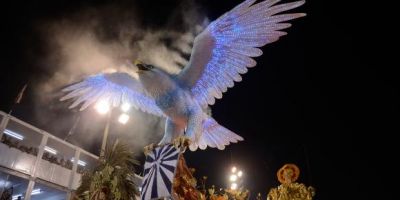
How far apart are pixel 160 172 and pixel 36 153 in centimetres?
1940

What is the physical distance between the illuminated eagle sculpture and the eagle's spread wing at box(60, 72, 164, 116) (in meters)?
1.26

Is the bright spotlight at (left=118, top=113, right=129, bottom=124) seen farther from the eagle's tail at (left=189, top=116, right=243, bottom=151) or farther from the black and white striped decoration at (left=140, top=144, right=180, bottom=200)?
the black and white striped decoration at (left=140, top=144, right=180, bottom=200)

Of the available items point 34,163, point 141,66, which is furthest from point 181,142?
point 34,163

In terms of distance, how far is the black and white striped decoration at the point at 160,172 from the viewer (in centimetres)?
600

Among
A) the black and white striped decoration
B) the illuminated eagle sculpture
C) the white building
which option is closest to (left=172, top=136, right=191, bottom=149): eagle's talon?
the black and white striped decoration

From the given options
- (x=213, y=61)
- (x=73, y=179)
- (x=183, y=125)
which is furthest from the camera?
(x=73, y=179)

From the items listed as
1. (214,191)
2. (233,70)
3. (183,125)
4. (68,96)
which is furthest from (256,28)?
(68,96)

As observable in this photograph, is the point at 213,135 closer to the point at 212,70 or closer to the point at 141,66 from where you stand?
the point at 212,70

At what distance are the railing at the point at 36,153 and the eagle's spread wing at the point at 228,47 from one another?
56.3 ft

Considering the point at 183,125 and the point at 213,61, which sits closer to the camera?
the point at 183,125

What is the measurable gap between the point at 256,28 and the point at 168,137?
2933 mm

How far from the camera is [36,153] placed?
22859 mm

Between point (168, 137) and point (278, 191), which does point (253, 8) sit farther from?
point (278, 191)

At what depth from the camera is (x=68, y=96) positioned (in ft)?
30.4
